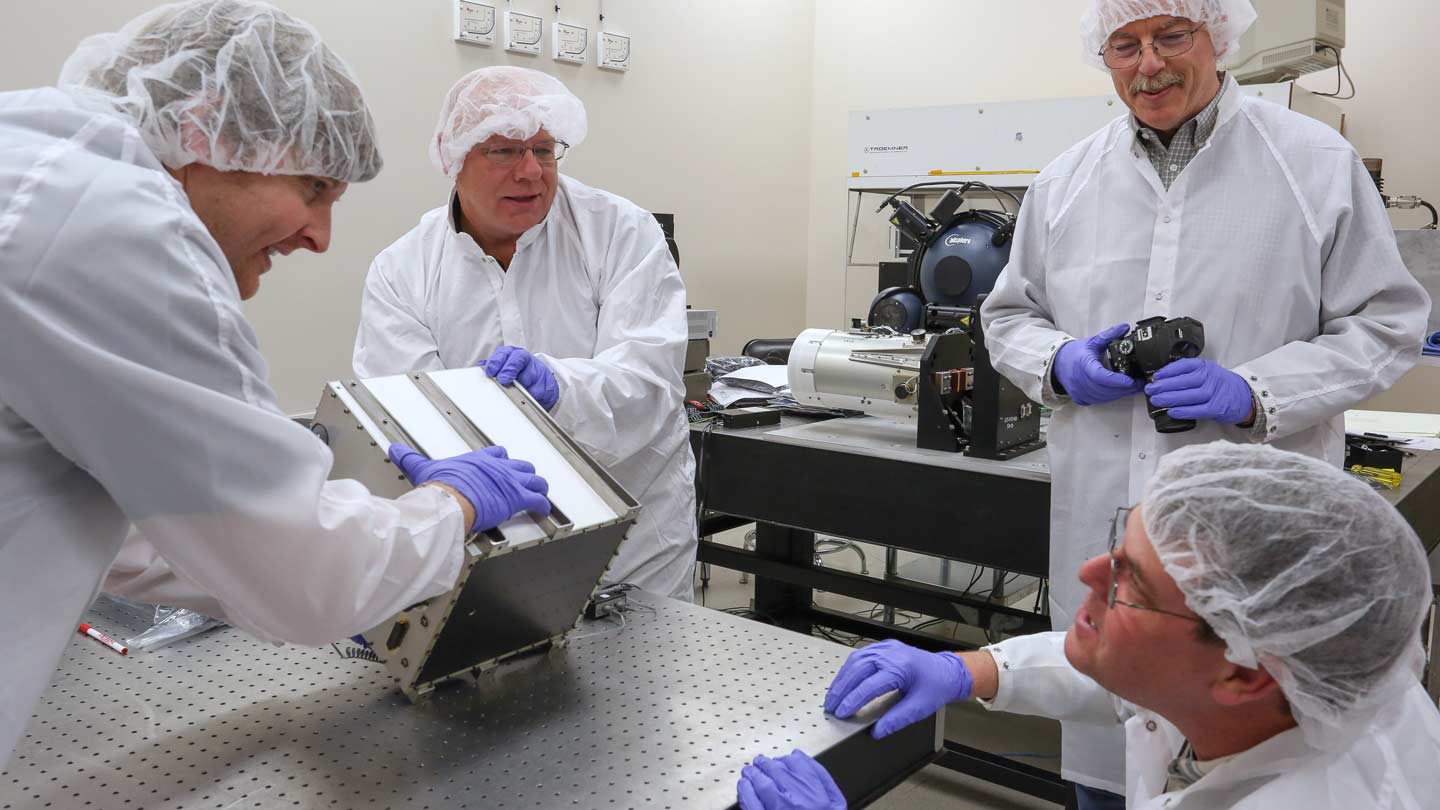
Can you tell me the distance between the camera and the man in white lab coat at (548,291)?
5.29 feet

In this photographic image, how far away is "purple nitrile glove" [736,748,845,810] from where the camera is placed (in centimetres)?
87

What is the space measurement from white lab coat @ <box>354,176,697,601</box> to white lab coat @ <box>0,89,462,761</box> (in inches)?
33.5

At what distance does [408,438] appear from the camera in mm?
1083

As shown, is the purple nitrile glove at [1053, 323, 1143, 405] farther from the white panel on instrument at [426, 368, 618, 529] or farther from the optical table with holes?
the white panel on instrument at [426, 368, 618, 529]

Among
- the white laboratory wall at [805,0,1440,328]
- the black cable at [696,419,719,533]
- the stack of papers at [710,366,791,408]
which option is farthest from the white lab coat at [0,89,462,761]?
the white laboratory wall at [805,0,1440,328]

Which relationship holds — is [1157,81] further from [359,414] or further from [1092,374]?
[359,414]

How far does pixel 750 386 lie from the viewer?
2914 mm

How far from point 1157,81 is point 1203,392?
1.64ft

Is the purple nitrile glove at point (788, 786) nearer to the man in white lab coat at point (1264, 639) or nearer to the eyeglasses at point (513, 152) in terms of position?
the man in white lab coat at point (1264, 639)

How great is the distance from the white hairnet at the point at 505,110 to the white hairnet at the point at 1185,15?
33.7 inches

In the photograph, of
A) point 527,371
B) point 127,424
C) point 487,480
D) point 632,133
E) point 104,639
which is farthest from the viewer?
point 632,133

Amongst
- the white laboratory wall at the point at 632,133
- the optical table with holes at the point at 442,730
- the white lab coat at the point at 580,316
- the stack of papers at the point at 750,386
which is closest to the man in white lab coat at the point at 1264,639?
the optical table with holes at the point at 442,730

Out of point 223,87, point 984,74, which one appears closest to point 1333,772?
point 223,87

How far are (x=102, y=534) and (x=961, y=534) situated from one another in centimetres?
164
